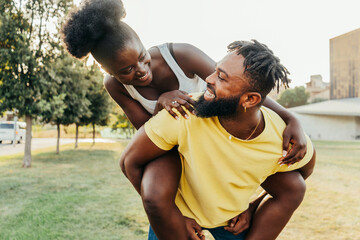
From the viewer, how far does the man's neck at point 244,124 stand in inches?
74.1

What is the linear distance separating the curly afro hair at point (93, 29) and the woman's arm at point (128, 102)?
380mm

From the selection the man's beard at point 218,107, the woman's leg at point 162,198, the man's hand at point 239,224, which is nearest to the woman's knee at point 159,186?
the woman's leg at point 162,198

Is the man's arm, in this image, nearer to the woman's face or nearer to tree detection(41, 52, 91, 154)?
the woman's face

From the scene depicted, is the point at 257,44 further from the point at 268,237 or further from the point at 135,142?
the point at 268,237

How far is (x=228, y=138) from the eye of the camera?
6.20 feet

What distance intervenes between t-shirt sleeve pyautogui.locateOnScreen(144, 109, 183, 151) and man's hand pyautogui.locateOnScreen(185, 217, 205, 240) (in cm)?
53

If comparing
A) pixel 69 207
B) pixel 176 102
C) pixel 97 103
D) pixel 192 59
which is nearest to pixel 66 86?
pixel 97 103

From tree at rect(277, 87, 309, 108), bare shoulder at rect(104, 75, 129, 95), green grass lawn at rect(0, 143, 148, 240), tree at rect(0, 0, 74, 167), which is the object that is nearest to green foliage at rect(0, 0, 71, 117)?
tree at rect(0, 0, 74, 167)

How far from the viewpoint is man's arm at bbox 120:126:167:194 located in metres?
1.85

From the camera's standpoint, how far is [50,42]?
439 inches

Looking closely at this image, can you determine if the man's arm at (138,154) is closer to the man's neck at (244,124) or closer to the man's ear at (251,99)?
the man's neck at (244,124)

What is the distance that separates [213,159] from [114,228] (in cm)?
383

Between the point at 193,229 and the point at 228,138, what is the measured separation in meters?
0.65

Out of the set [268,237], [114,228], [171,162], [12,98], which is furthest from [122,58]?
[12,98]
